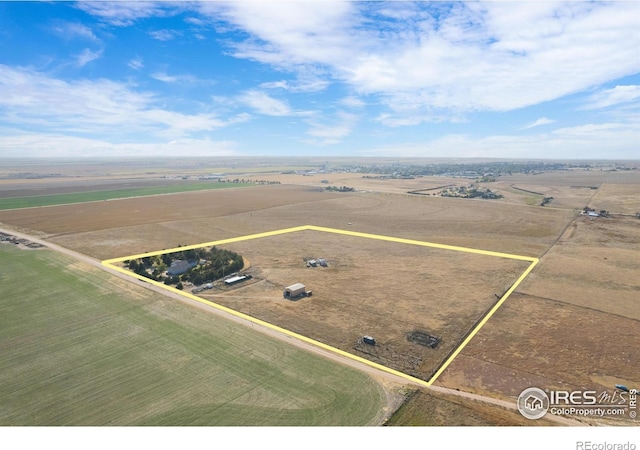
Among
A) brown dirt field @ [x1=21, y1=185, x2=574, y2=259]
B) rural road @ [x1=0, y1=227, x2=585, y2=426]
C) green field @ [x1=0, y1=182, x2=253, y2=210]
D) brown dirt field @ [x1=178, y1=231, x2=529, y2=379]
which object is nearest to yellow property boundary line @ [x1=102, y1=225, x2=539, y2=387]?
rural road @ [x1=0, y1=227, x2=585, y2=426]

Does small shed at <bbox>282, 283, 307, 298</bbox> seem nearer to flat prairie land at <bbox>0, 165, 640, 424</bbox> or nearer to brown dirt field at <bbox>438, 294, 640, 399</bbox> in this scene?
flat prairie land at <bbox>0, 165, 640, 424</bbox>

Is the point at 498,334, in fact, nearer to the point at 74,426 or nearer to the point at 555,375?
the point at 555,375

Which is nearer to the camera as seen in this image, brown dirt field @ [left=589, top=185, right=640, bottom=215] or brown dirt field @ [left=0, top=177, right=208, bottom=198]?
brown dirt field @ [left=589, top=185, right=640, bottom=215]

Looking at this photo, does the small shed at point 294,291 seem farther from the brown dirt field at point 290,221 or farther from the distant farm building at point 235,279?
the brown dirt field at point 290,221

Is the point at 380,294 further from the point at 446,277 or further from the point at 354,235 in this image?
the point at 354,235

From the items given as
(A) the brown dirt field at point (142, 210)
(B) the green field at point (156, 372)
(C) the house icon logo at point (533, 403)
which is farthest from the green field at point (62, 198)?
(C) the house icon logo at point (533, 403)
